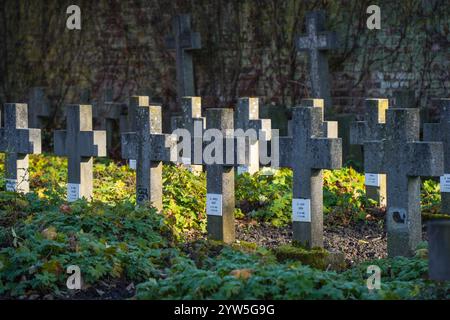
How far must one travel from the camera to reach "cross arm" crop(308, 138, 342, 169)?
29.5ft

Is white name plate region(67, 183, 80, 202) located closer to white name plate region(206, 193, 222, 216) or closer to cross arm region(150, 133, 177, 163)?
cross arm region(150, 133, 177, 163)

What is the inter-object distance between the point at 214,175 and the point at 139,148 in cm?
106

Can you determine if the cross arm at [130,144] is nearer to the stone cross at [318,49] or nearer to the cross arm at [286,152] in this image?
the cross arm at [286,152]

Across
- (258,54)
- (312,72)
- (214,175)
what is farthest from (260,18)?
(214,175)

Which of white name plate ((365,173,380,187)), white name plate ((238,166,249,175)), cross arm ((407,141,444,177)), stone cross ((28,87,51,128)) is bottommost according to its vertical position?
white name plate ((365,173,380,187))

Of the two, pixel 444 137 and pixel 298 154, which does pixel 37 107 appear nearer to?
pixel 444 137

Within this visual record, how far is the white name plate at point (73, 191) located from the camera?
10.9 m

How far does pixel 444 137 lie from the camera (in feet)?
35.6

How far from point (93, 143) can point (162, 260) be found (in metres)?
3.08

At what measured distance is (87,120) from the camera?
10.9 meters

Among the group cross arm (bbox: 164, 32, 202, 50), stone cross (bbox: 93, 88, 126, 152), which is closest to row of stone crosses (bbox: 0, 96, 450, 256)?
cross arm (bbox: 164, 32, 202, 50)

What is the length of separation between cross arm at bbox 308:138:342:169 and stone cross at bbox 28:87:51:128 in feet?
34.0

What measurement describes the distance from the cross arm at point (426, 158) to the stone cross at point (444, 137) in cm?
230
